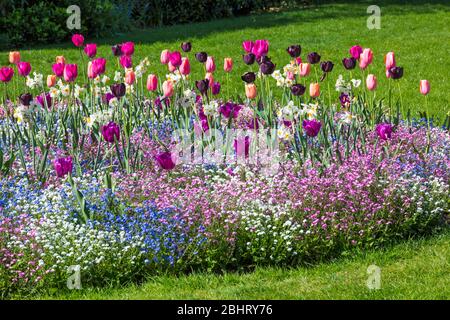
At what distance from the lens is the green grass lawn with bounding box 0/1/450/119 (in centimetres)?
1135

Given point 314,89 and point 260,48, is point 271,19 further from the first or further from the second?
point 314,89

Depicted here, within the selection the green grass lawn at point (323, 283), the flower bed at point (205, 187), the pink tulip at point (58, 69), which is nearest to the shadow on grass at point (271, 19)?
the pink tulip at point (58, 69)

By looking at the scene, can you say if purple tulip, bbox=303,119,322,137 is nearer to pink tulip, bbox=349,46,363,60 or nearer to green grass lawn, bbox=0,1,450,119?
pink tulip, bbox=349,46,363,60

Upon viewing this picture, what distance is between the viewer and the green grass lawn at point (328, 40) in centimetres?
1135

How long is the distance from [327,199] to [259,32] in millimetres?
10056

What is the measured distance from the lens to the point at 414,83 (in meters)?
10.8

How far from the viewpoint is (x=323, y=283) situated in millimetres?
5004

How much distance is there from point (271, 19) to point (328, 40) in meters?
3.08

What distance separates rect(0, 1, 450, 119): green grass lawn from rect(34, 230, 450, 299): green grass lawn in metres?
4.13

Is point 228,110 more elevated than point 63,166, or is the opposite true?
point 228,110

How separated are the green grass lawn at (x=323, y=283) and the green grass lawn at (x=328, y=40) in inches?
162

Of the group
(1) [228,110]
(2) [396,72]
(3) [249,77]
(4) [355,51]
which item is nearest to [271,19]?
(4) [355,51]

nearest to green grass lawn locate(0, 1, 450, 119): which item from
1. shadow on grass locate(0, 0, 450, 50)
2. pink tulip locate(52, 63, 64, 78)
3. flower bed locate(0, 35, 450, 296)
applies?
shadow on grass locate(0, 0, 450, 50)

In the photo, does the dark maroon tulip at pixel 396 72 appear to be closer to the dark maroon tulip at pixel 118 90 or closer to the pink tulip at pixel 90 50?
the dark maroon tulip at pixel 118 90
